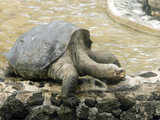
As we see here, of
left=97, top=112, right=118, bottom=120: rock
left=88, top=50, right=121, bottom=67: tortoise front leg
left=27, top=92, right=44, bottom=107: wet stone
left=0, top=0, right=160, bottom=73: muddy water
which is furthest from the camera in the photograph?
left=0, top=0, right=160, bottom=73: muddy water

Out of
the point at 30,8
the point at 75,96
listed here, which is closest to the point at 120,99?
the point at 75,96

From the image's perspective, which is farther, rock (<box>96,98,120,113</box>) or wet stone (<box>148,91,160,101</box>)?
wet stone (<box>148,91,160,101</box>)

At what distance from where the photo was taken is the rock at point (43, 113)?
4285 millimetres

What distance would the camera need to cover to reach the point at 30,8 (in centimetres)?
1080

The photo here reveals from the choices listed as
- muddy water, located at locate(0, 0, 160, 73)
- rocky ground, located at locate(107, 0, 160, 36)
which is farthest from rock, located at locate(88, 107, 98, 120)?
rocky ground, located at locate(107, 0, 160, 36)

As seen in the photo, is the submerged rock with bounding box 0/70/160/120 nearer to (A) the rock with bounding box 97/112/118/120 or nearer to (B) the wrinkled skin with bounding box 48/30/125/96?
(A) the rock with bounding box 97/112/118/120

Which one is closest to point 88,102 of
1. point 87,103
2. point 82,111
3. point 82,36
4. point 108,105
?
point 87,103

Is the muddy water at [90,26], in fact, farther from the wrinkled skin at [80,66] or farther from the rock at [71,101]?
the rock at [71,101]

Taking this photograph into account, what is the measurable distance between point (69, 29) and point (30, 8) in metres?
6.36

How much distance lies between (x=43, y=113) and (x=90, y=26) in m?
5.31

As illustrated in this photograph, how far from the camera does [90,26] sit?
937 cm

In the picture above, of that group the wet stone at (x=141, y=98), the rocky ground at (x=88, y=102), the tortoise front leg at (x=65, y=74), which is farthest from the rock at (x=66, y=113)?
the wet stone at (x=141, y=98)

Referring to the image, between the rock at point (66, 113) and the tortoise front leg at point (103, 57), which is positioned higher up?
the tortoise front leg at point (103, 57)

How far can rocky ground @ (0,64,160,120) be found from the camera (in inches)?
165
